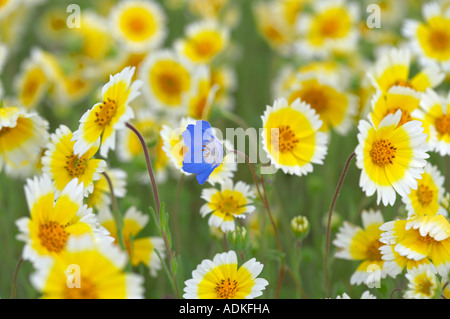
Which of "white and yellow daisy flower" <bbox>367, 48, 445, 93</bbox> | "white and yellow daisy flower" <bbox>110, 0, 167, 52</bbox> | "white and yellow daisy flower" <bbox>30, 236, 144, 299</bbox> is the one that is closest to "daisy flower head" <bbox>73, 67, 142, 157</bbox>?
"white and yellow daisy flower" <bbox>30, 236, 144, 299</bbox>

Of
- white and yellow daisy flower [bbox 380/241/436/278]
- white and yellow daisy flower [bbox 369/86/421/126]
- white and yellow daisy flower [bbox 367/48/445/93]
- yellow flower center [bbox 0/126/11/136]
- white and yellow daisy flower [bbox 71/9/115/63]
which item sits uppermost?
white and yellow daisy flower [bbox 71/9/115/63]

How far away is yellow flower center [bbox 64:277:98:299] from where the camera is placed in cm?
79

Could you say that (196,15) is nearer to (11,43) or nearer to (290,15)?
(290,15)

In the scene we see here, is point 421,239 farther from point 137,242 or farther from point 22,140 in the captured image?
point 22,140

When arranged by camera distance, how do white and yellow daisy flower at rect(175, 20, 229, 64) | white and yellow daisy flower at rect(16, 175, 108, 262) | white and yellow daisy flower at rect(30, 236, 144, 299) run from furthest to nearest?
1. white and yellow daisy flower at rect(175, 20, 229, 64)
2. white and yellow daisy flower at rect(16, 175, 108, 262)
3. white and yellow daisy flower at rect(30, 236, 144, 299)

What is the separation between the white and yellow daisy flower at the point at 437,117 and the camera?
1223mm

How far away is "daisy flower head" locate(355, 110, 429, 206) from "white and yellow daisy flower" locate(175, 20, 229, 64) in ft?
4.01

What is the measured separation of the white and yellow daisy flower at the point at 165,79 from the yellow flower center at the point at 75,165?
2.91 ft

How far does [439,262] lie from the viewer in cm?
105

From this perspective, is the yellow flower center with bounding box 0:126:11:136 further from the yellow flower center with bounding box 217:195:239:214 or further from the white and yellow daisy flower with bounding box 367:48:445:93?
the white and yellow daisy flower with bounding box 367:48:445:93

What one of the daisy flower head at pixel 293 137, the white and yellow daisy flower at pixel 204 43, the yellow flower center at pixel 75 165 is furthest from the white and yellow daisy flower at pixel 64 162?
the white and yellow daisy flower at pixel 204 43
